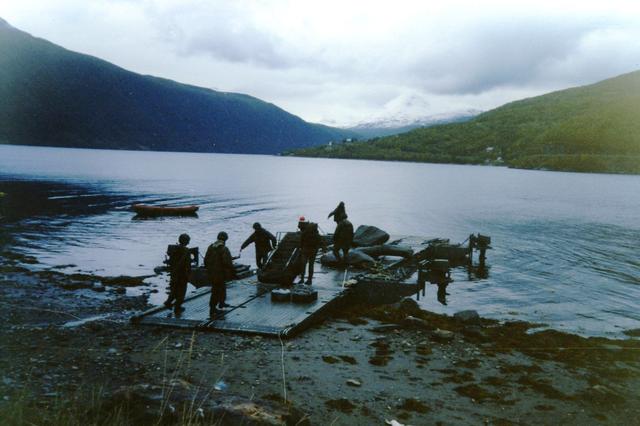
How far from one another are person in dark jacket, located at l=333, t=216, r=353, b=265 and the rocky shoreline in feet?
15.6

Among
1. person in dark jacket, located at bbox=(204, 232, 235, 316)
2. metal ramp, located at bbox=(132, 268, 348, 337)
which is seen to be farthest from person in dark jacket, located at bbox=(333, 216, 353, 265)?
person in dark jacket, located at bbox=(204, 232, 235, 316)

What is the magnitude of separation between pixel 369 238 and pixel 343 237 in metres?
7.99

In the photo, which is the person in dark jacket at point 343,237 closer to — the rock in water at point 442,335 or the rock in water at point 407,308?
the rock in water at point 407,308

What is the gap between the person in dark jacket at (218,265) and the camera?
15281 millimetres

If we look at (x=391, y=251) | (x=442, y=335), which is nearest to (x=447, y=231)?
(x=391, y=251)

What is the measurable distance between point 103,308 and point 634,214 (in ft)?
249

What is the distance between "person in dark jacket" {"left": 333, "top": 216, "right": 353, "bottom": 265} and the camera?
22.1 meters

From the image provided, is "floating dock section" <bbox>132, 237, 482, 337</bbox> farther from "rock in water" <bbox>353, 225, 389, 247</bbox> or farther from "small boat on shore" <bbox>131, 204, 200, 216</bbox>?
"small boat on shore" <bbox>131, 204, 200, 216</bbox>

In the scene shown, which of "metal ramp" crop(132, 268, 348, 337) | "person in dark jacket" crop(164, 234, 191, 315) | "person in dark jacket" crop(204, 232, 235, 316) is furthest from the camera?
"person in dark jacket" crop(164, 234, 191, 315)

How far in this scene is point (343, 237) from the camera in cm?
2284

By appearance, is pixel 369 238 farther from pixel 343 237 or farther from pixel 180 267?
pixel 180 267

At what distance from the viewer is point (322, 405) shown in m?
11.0

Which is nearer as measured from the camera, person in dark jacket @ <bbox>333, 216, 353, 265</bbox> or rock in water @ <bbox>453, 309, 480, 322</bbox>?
rock in water @ <bbox>453, 309, 480, 322</bbox>

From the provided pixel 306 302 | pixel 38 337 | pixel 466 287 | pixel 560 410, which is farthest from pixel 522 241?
pixel 38 337
